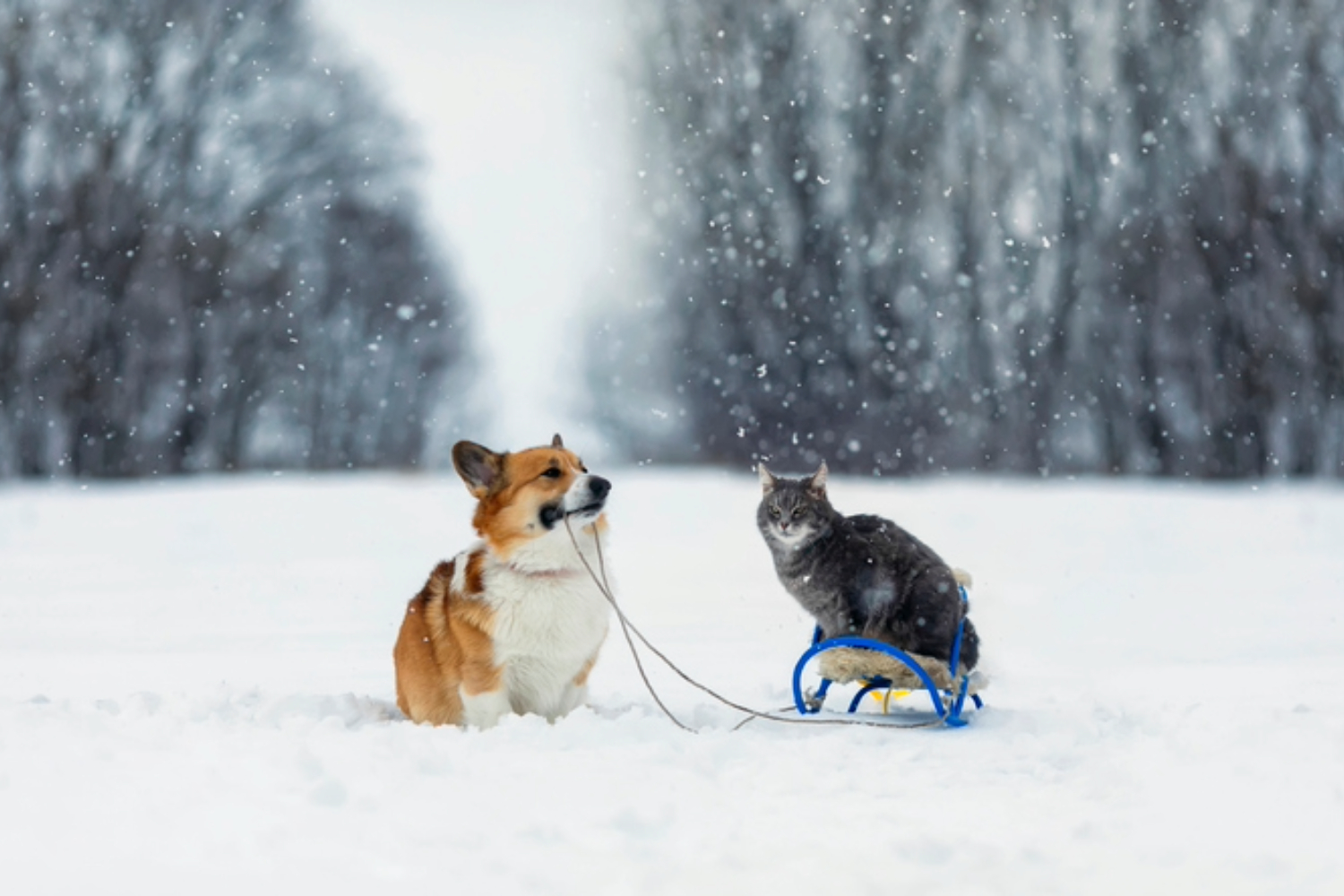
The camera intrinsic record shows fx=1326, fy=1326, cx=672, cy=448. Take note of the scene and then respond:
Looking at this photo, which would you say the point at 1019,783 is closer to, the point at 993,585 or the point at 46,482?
the point at 993,585

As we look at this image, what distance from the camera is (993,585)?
1118 cm

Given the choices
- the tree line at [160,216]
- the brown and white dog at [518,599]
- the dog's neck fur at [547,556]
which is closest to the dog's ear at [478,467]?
the brown and white dog at [518,599]

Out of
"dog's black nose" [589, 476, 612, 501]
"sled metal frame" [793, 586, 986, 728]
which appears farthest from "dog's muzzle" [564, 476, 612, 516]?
"sled metal frame" [793, 586, 986, 728]

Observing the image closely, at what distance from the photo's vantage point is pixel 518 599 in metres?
5.16

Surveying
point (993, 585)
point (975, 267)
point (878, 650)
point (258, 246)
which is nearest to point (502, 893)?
point (878, 650)

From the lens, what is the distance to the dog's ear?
518cm

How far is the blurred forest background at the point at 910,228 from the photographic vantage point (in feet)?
58.7

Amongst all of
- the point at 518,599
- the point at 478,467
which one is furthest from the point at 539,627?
the point at 478,467

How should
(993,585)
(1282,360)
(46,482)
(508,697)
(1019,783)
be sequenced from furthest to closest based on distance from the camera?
(46,482), (1282,360), (993,585), (508,697), (1019,783)

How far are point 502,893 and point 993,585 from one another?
28.0 feet

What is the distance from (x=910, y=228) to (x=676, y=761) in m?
14.7

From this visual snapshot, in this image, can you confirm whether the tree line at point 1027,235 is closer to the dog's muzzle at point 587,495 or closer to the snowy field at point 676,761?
the snowy field at point 676,761

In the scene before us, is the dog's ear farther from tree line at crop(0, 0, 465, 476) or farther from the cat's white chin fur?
tree line at crop(0, 0, 465, 476)

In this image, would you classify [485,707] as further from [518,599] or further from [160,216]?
[160,216]
